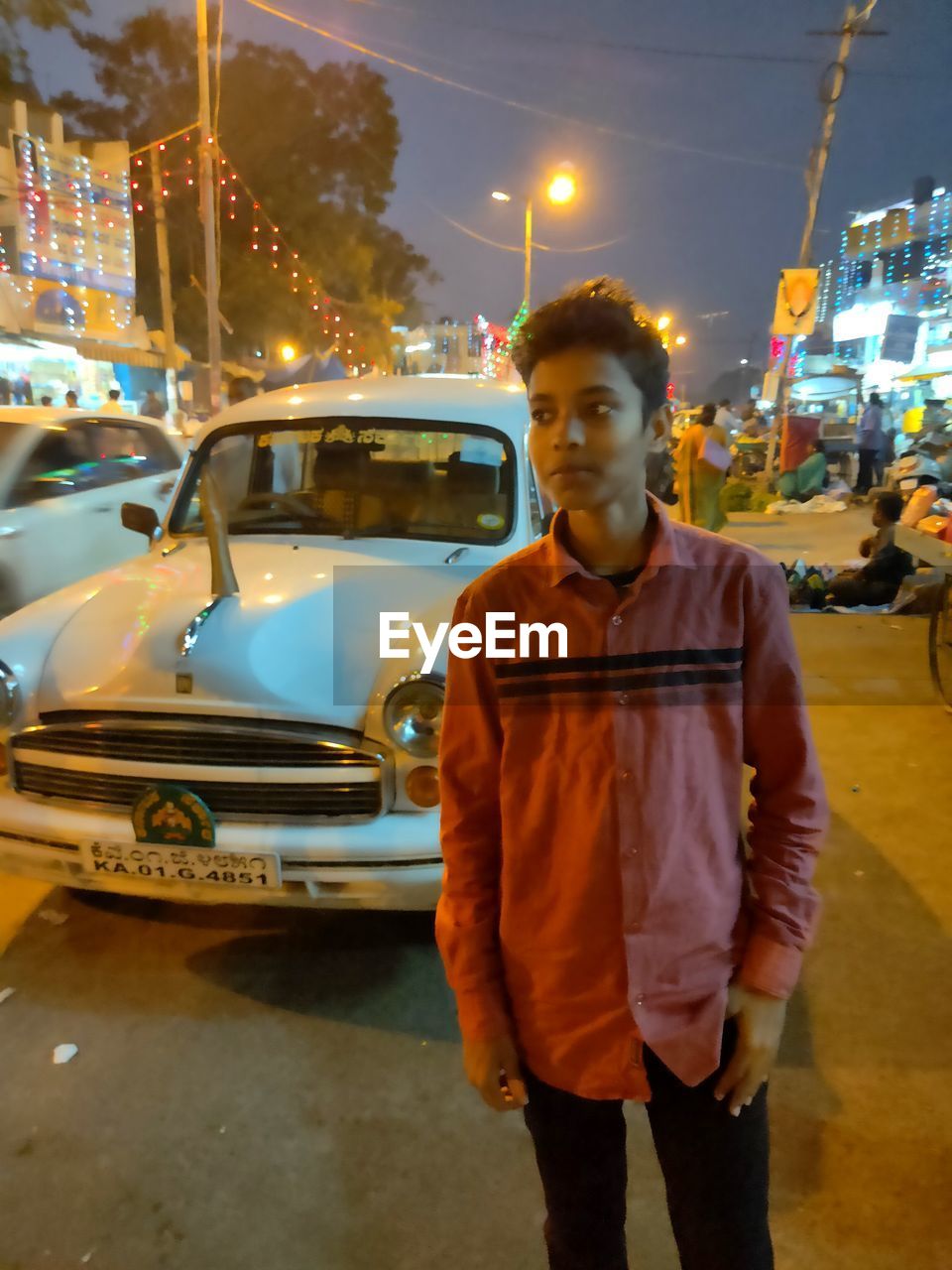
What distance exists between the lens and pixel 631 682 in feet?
4.24

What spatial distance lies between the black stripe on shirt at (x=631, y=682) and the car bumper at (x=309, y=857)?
148cm

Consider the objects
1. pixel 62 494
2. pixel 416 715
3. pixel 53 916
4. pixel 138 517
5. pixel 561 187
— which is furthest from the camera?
pixel 561 187

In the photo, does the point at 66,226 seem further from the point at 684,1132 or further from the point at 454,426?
the point at 684,1132

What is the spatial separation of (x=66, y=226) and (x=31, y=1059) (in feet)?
59.1

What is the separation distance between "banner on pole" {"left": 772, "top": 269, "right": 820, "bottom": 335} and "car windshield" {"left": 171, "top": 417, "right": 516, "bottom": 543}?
42.4 feet

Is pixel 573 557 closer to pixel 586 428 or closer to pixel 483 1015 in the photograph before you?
pixel 586 428

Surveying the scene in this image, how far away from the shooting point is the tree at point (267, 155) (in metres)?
26.4

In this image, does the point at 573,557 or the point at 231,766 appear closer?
the point at 573,557

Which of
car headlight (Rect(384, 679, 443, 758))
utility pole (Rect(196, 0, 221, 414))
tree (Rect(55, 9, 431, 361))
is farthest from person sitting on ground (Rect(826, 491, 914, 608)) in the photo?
tree (Rect(55, 9, 431, 361))

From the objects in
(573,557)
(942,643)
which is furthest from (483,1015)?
(942,643)

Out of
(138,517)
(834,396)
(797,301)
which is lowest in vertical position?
(138,517)

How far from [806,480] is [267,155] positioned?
20995 millimetres

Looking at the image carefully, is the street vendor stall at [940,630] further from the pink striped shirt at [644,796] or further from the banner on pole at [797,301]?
the banner on pole at [797,301]

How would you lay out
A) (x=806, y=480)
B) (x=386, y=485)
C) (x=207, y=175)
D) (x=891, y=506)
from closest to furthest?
(x=386, y=485), (x=891, y=506), (x=207, y=175), (x=806, y=480)
